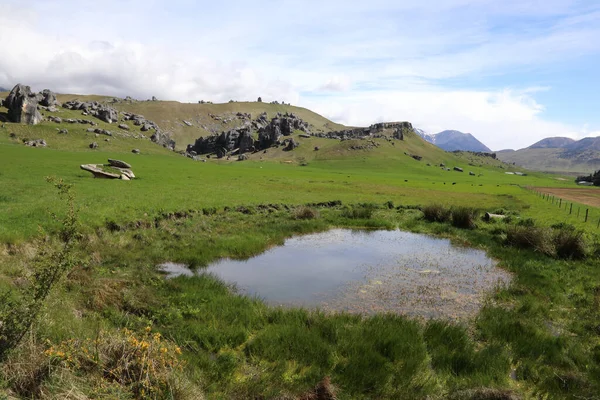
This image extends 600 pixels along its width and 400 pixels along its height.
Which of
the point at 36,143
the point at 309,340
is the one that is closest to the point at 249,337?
the point at 309,340

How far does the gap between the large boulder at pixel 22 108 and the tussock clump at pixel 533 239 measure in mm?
171996

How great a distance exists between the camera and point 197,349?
11.4 meters

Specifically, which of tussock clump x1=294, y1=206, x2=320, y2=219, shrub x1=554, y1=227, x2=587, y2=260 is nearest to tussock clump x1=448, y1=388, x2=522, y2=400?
shrub x1=554, y1=227, x2=587, y2=260

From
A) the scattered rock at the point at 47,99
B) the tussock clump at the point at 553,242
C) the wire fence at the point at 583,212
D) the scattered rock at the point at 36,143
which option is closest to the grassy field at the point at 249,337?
the tussock clump at the point at 553,242

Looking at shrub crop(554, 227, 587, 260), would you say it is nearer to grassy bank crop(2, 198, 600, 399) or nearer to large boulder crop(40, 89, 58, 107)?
grassy bank crop(2, 198, 600, 399)

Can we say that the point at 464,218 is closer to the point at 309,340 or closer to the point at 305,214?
the point at 305,214

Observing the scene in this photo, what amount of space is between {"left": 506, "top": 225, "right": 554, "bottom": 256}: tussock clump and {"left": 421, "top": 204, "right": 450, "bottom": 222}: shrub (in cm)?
1070

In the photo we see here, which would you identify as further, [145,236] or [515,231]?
[515,231]

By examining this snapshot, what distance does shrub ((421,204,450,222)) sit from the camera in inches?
1624

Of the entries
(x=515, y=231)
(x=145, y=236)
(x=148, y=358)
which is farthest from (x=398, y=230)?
(x=148, y=358)

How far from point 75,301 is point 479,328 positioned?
633 inches

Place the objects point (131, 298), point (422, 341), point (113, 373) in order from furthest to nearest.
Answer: point (131, 298) → point (422, 341) → point (113, 373)

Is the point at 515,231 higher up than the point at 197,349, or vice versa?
the point at 515,231

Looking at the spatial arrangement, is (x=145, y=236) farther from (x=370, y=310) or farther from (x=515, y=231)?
(x=515, y=231)
